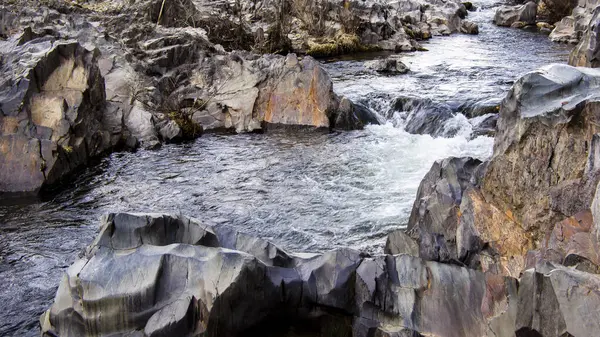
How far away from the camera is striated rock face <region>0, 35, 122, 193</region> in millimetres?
12703

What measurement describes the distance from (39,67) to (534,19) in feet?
97.6

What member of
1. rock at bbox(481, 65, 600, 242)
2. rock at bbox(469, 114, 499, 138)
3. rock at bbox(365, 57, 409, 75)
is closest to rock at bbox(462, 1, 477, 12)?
rock at bbox(365, 57, 409, 75)

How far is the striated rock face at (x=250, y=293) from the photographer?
639 centimetres

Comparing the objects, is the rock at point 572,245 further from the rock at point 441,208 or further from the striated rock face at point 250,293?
the rock at point 441,208

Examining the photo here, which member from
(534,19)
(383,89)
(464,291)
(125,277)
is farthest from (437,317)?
(534,19)

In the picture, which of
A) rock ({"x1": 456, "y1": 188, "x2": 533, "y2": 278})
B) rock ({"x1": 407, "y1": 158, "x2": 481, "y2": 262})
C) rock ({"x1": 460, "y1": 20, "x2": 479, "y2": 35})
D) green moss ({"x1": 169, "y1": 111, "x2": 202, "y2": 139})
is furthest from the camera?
rock ({"x1": 460, "y1": 20, "x2": 479, "y2": 35})

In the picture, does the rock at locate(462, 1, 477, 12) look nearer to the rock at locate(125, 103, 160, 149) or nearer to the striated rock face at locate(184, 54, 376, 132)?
the striated rock face at locate(184, 54, 376, 132)

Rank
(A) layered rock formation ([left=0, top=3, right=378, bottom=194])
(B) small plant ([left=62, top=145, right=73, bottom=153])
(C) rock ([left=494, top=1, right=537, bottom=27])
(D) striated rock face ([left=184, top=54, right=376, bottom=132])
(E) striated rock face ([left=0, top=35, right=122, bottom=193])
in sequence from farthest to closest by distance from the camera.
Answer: (C) rock ([left=494, top=1, right=537, bottom=27]) < (D) striated rock face ([left=184, top=54, right=376, bottom=132]) < (B) small plant ([left=62, top=145, right=73, bottom=153]) < (A) layered rock formation ([left=0, top=3, right=378, bottom=194]) < (E) striated rock face ([left=0, top=35, right=122, bottom=193])

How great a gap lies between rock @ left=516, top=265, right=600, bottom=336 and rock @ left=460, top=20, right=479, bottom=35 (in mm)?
29399

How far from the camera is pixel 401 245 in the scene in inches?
343

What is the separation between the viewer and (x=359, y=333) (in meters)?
6.66

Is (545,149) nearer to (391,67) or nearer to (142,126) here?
(142,126)

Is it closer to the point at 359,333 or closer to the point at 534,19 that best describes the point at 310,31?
the point at 534,19

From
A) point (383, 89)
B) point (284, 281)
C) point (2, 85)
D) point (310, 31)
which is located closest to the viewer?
point (284, 281)
